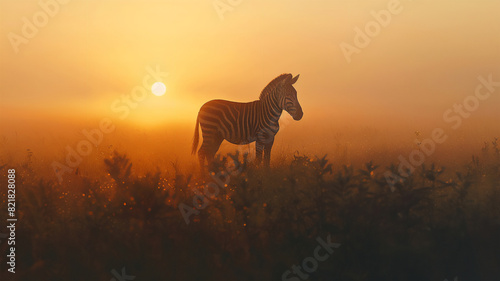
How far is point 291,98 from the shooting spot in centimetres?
1094

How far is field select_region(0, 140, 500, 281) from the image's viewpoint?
514cm

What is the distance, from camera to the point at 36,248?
212 inches

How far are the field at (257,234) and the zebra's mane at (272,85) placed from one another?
5.41 meters

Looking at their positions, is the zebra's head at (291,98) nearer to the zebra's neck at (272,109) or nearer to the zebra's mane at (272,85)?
the zebra's mane at (272,85)

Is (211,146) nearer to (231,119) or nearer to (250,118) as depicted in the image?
(231,119)

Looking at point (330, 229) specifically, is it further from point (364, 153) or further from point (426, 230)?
point (364, 153)

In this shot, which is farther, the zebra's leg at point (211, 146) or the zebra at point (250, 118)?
the zebra's leg at point (211, 146)

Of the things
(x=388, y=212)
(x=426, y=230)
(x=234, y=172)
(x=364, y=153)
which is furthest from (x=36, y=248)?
(x=364, y=153)

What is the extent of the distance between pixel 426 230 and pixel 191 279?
9.50 ft

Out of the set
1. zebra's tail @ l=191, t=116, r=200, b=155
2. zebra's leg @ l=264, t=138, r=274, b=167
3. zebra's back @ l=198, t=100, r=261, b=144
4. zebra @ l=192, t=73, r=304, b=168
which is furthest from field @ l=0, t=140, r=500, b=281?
zebra's tail @ l=191, t=116, r=200, b=155

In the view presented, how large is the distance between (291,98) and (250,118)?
1.26m

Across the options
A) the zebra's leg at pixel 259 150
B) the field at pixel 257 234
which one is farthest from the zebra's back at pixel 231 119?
the field at pixel 257 234

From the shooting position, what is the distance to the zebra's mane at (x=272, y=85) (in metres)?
11.0

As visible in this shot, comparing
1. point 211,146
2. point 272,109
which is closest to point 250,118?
point 272,109
